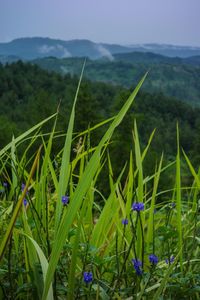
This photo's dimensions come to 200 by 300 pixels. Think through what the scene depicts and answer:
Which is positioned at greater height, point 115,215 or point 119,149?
point 115,215

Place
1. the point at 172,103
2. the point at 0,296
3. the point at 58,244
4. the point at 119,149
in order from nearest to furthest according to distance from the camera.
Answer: the point at 58,244 < the point at 0,296 < the point at 119,149 < the point at 172,103

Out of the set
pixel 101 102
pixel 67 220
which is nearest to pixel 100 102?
pixel 101 102

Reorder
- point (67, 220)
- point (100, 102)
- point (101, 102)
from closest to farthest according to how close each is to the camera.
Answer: point (67, 220) < point (100, 102) < point (101, 102)

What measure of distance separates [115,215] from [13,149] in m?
0.41

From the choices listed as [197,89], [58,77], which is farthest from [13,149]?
[197,89]

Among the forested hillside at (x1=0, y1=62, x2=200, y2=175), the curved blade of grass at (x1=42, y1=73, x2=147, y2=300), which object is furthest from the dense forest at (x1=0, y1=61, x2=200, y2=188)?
the curved blade of grass at (x1=42, y1=73, x2=147, y2=300)

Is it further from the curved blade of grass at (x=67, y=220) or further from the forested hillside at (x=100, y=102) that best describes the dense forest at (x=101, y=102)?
the curved blade of grass at (x=67, y=220)

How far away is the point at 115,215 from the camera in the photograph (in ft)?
4.51

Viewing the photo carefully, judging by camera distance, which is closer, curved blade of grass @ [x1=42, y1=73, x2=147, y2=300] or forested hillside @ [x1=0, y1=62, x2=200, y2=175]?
curved blade of grass @ [x1=42, y1=73, x2=147, y2=300]

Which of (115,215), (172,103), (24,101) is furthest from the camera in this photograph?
(172,103)

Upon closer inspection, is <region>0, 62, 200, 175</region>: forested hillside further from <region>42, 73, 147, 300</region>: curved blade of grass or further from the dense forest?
<region>42, 73, 147, 300</region>: curved blade of grass

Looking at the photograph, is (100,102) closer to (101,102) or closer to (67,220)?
(101,102)

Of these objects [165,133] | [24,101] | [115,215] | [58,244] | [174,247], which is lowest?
[165,133]

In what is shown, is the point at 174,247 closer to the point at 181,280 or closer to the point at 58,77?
the point at 181,280
